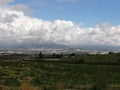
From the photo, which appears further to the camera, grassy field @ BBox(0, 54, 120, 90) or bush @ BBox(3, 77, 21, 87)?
bush @ BBox(3, 77, 21, 87)

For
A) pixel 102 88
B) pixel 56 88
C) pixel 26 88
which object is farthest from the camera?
pixel 56 88

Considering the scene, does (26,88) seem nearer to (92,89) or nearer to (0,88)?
(0,88)

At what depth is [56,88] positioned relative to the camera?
24000 millimetres

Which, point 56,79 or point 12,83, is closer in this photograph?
point 12,83

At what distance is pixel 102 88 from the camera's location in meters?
21.3

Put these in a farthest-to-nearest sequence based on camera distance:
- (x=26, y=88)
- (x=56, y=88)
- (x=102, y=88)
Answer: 1. (x=56, y=88)
2. (x=102, y=88)
3. (x=26, y=88)

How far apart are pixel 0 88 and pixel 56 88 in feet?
15.7

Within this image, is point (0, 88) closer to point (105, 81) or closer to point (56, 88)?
point (56, 88)

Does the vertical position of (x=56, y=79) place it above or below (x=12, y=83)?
below

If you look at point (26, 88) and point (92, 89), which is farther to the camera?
point (92, 89)

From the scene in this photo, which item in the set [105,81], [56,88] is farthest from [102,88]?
[56,88]

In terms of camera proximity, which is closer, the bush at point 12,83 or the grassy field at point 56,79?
the grassy field at point 56,79

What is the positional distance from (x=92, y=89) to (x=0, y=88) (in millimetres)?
5789

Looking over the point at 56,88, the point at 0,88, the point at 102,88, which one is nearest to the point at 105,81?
the point at 102,88
